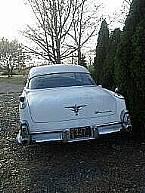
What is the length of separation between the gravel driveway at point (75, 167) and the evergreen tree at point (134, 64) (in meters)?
0.61

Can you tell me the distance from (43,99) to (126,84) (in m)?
1.76

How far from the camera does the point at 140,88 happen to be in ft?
21.4

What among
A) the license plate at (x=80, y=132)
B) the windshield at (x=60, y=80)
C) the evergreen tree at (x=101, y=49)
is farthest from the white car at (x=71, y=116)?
the evergreen tree at (x=101, y=49)

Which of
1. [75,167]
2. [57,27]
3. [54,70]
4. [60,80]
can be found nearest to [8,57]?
[57,27]

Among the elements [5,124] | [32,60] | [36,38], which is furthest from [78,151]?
[32,60]

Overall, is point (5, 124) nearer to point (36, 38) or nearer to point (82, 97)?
point (82, 97)

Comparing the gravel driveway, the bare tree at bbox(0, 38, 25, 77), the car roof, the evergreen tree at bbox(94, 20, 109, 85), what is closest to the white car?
the gravel driveway

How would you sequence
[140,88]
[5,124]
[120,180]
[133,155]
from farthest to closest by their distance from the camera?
[5,124] < [140,88] < [133,155] < [120,180]

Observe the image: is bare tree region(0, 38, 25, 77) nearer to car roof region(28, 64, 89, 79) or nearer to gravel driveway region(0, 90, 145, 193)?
car roof region(28, 64, 89, 79)

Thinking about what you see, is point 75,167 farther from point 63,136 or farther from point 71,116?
point 71,116

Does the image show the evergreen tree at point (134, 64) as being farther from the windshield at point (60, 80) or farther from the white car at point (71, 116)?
the windshield at point (60, 80)

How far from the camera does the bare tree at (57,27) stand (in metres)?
23.2

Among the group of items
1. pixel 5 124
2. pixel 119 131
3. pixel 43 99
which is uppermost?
pixel 43 99

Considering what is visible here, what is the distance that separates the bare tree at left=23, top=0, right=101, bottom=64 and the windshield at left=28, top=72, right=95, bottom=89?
15597 millimetres
